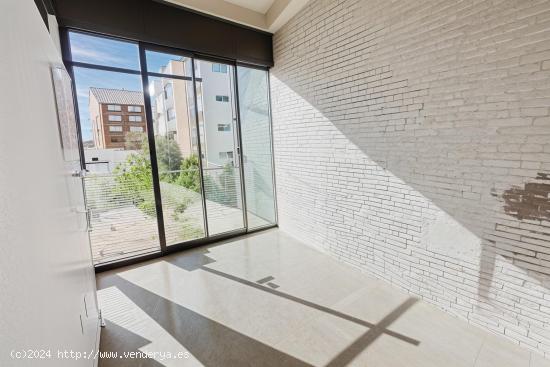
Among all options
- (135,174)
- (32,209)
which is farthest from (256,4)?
(32,209)

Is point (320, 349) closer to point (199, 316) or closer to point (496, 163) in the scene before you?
point (199, 316)

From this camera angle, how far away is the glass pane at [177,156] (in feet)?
12.2

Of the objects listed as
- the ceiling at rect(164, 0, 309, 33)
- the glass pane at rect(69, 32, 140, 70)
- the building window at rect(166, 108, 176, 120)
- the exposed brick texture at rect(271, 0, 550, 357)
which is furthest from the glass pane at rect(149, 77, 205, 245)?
the exposed brick texture at rect(271, 0, 550, 357)

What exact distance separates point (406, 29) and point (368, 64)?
48 centimetres

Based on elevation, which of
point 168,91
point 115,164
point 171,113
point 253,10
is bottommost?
point 115,164

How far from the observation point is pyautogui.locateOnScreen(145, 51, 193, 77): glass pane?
11.8 ft

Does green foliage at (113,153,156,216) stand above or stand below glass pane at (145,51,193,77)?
below

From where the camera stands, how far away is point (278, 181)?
4.83 m

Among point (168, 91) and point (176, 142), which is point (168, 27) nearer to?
point (168, 91)

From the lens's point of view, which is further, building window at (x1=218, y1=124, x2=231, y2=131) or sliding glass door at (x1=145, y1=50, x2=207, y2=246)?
building window at (x1=218, y1=124, x2=231, y2=131)

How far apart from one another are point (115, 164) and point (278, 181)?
260 centimetres

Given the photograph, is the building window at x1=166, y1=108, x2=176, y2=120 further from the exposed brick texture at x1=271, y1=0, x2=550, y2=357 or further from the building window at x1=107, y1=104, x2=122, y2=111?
the exposed brick texture at x1=271, y1=0, x2=550, y2=357

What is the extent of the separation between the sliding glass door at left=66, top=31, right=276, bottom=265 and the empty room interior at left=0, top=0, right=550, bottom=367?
27mm

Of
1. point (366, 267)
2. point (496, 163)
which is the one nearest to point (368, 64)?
point (496, 163)
